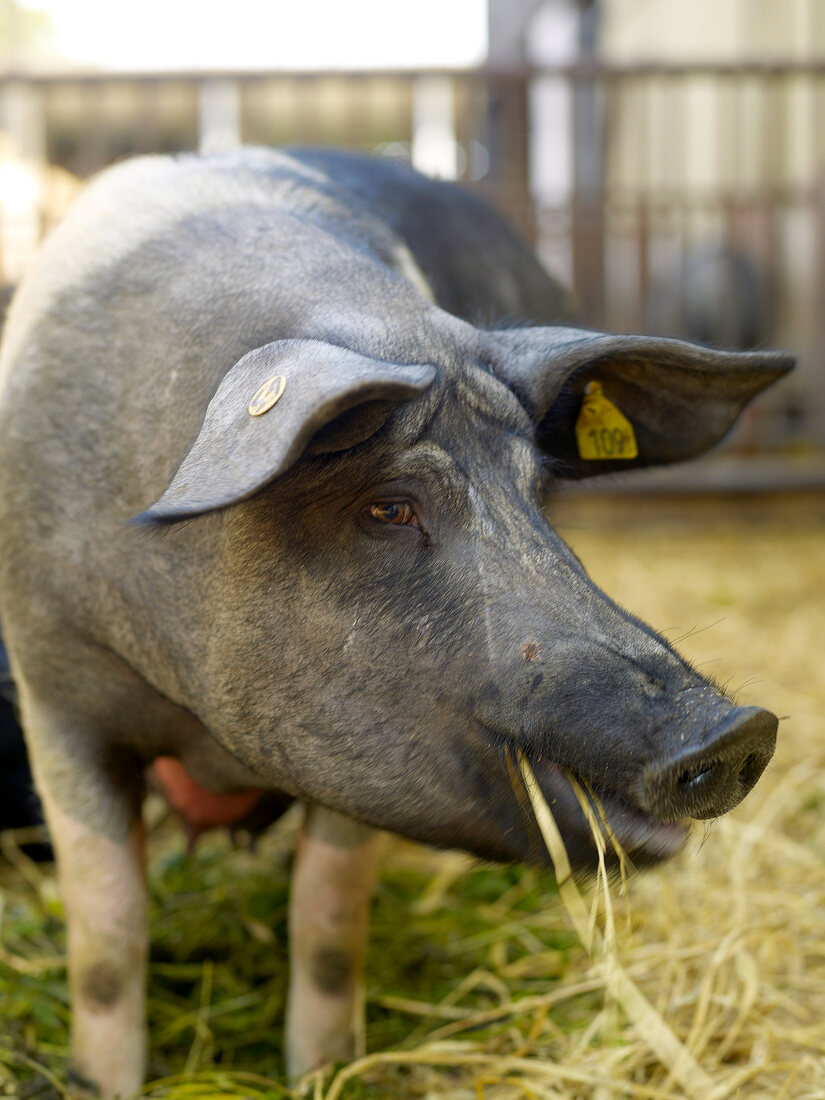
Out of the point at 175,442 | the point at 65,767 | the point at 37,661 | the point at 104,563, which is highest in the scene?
the point at 175,442

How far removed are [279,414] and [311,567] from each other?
328 mm

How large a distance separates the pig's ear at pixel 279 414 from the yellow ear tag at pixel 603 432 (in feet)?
2.11

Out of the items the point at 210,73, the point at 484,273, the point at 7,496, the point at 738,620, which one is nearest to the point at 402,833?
the point at 7,496

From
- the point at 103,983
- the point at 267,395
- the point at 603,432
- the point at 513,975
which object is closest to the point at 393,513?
the point at 267,395

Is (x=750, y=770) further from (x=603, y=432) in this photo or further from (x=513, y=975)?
(x=513, y=975)

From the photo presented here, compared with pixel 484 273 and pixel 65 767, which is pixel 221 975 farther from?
pixel 484 273

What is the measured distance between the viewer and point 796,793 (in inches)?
130

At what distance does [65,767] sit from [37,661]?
201 millimetres

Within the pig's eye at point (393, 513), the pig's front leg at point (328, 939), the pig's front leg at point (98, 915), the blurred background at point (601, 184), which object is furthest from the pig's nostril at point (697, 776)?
the blurred background at point (601, 184)

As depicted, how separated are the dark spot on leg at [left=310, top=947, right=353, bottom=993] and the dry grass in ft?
0.51

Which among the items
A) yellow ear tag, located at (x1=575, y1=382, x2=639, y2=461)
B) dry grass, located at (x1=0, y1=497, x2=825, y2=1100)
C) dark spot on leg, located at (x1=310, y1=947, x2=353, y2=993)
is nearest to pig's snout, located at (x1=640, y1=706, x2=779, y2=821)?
dry grass, located at (x1=0, y1=497, x2=825, y2=1100)

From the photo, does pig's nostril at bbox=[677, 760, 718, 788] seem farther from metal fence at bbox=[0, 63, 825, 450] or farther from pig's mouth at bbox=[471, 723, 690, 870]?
metal fence at bbox=[0, 63, 825, 450]

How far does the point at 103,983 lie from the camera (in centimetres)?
212

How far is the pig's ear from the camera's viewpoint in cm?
141
